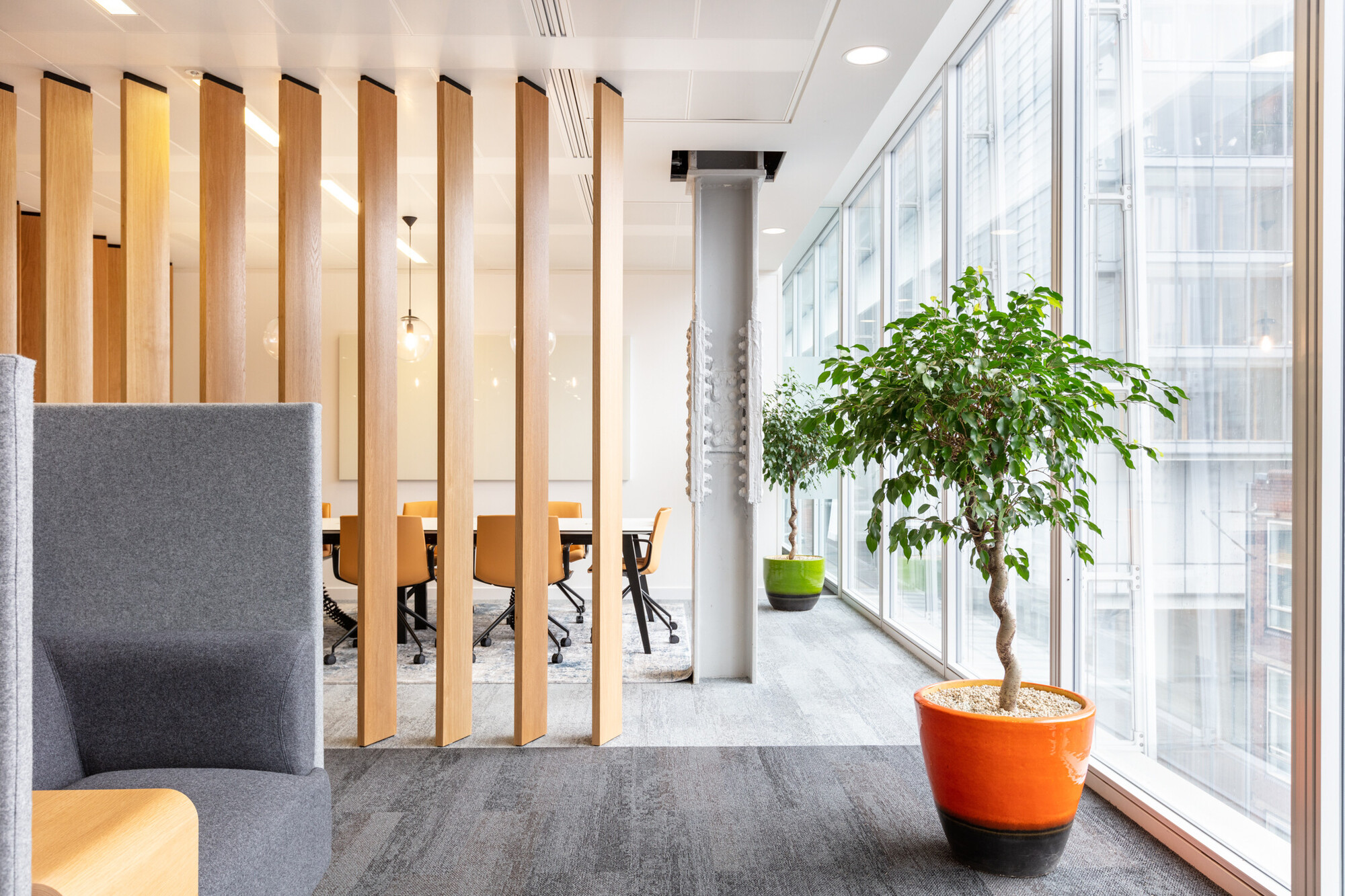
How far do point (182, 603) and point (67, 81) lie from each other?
2905 millimetres

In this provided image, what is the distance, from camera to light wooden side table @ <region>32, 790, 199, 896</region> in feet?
2.78

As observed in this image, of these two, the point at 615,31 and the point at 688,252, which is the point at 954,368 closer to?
the point at 615,31

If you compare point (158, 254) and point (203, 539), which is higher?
point (158, 254)

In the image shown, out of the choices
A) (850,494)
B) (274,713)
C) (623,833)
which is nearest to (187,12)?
(274,713)

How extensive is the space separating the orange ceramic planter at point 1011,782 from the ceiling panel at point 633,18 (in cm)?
255

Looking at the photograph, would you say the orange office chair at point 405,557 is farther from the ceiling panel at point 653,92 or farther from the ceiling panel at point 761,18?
the ceiling panel at point 761,18

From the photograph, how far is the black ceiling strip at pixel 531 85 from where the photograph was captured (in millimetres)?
3414

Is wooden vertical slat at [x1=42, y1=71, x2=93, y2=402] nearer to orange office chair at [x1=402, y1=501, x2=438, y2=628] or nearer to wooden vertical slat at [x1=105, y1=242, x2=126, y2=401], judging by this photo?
wooden vertical slat at [x1=105, y1=242, x2=126, y2=401]

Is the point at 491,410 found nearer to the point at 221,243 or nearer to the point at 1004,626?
the point at 221,243

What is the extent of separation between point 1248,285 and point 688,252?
4.75 m

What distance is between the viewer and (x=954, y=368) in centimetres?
217

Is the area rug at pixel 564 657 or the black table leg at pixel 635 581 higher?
the black table leg at pixel 635 581

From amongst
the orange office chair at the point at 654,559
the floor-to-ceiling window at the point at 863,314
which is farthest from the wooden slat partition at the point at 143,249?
the floor-to-ceiling window at the point at 863,314

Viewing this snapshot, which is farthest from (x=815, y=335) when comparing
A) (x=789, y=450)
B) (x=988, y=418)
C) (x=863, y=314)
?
(x=988, y=418)
